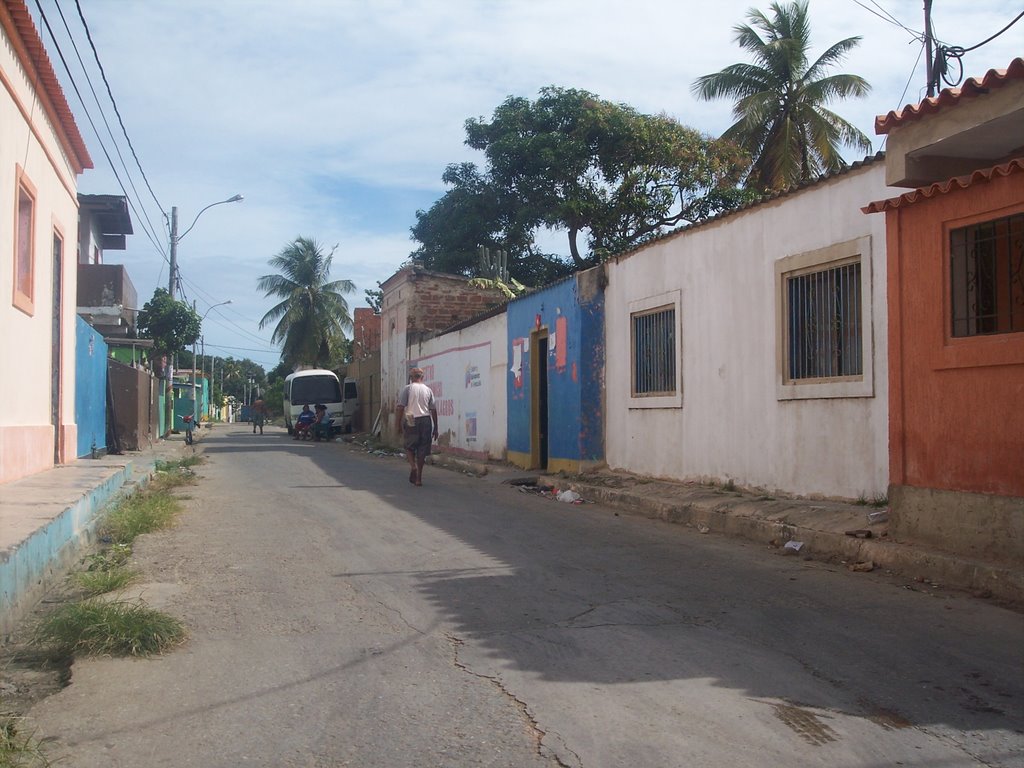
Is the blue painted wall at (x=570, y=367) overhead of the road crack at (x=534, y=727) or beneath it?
overhead

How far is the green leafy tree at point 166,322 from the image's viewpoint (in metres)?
26.1

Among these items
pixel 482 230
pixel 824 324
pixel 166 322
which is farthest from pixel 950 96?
pixel 482 230

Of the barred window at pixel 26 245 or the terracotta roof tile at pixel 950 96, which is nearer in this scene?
the terracotta roof tile at pixel 950 96

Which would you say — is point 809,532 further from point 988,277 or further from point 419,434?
point 419,434

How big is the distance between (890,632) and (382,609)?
9.93 feet

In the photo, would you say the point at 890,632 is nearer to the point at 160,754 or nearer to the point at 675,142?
the point at 160,754

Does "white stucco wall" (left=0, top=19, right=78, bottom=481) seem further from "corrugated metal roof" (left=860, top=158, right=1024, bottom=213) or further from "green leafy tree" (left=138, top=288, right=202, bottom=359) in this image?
"green leafy tree" (left=138, top=288, right=202, bottom=359)

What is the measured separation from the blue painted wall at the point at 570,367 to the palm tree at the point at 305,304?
30655 mm

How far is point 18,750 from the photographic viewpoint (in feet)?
11.3

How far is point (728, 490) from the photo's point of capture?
10.9 meters

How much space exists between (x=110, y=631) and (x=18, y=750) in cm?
155

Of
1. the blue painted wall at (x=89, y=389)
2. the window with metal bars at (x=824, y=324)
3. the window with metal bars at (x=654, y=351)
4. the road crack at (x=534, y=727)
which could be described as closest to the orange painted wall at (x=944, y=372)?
the window with metal bars at (x=824, y=324)

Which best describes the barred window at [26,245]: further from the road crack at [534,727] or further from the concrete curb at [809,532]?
the road crack at [534,727]

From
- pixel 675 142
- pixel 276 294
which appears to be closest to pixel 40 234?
pixel 675 142
